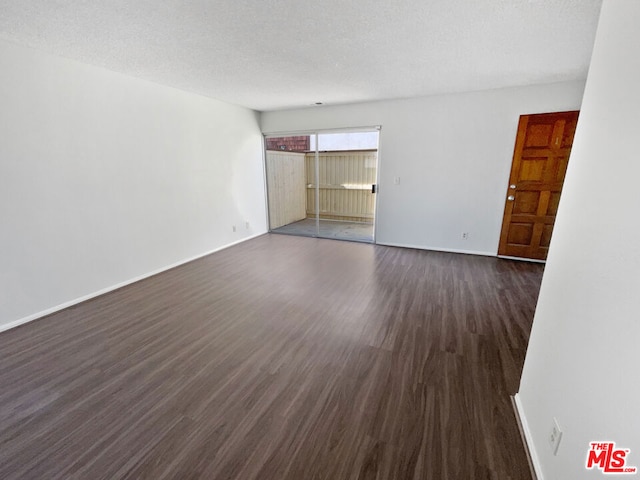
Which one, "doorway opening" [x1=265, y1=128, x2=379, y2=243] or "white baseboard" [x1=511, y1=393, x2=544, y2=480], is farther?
"doorway opening" [x1=265, y1=128, x2=379, y2=243]

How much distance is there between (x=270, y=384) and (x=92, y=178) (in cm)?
294

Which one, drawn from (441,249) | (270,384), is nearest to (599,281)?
(270,384)

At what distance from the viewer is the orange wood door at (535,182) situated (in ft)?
12.8

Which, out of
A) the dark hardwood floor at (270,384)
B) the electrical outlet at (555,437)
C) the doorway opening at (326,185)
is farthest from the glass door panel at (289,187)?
the electrical outlet at (555,437)

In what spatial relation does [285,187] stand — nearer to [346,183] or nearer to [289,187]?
[289,187]

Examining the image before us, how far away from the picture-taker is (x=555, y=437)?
123 centimetres

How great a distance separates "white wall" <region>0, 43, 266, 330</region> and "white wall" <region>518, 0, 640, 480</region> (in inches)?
159

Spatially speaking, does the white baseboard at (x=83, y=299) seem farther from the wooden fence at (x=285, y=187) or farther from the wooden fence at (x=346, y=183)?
the wooden fence at (x=346, y=183)

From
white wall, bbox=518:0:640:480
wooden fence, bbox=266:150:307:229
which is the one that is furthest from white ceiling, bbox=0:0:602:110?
wooden fence, bbox=266:150:307:229

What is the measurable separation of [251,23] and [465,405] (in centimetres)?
302

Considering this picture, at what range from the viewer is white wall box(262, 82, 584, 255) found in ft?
13.4

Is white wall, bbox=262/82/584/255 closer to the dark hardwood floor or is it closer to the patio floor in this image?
the patio floor

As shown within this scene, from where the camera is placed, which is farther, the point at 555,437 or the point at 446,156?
the point at 446,156

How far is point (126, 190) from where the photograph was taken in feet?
11.2
